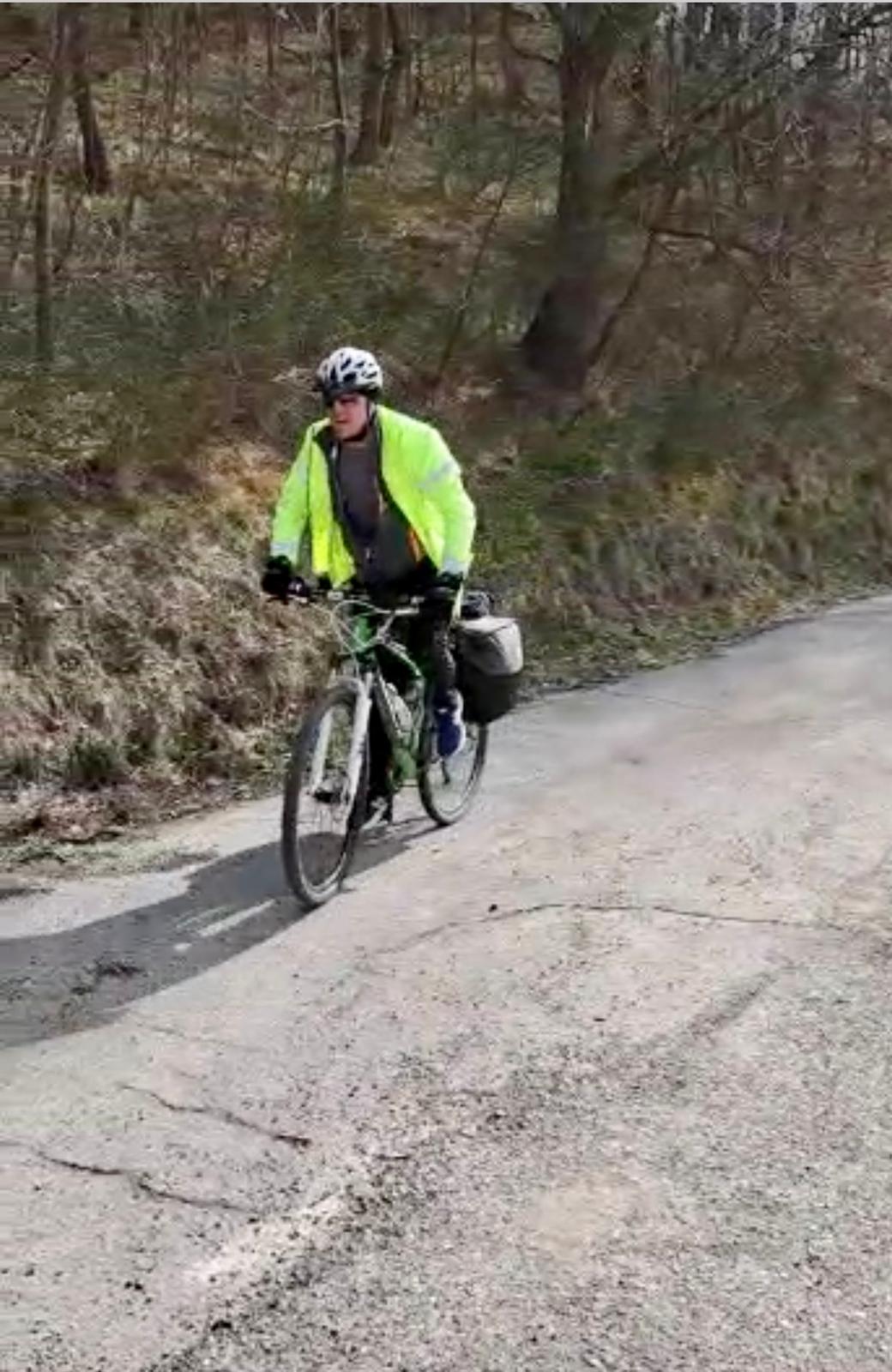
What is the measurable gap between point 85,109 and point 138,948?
7233 mm

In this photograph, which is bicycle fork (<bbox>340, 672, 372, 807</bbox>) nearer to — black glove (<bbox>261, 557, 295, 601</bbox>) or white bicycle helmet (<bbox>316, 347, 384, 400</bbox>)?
black glove (<bbox>261, 557, 295, 601</bbox>)

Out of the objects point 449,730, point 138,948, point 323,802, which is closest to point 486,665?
point 449,730

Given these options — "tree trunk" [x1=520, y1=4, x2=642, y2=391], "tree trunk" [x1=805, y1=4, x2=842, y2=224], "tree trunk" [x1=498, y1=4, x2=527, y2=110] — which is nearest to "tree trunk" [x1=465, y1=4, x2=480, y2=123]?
"tree trunk" [x1=498, y1=4, x2=527, y2=110]

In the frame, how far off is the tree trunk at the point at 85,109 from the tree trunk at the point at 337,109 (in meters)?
1.94

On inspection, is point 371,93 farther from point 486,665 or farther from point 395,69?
point 486,665

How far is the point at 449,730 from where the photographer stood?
695 centimetres

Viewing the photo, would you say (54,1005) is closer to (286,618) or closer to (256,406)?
(286,618)

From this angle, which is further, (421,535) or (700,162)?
(700,162)

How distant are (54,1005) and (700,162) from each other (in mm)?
10125

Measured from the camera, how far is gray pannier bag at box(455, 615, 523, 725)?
22.7 feet

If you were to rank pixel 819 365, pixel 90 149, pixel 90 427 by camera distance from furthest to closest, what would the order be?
pixel 819 365 < pixel 90 149 < pixel 90 427

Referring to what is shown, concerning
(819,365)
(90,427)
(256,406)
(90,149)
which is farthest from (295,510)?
(819,365)

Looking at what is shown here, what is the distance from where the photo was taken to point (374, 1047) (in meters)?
5.06

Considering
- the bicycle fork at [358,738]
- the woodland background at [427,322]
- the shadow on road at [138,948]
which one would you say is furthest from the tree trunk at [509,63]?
the shadow on road at [138,948]
